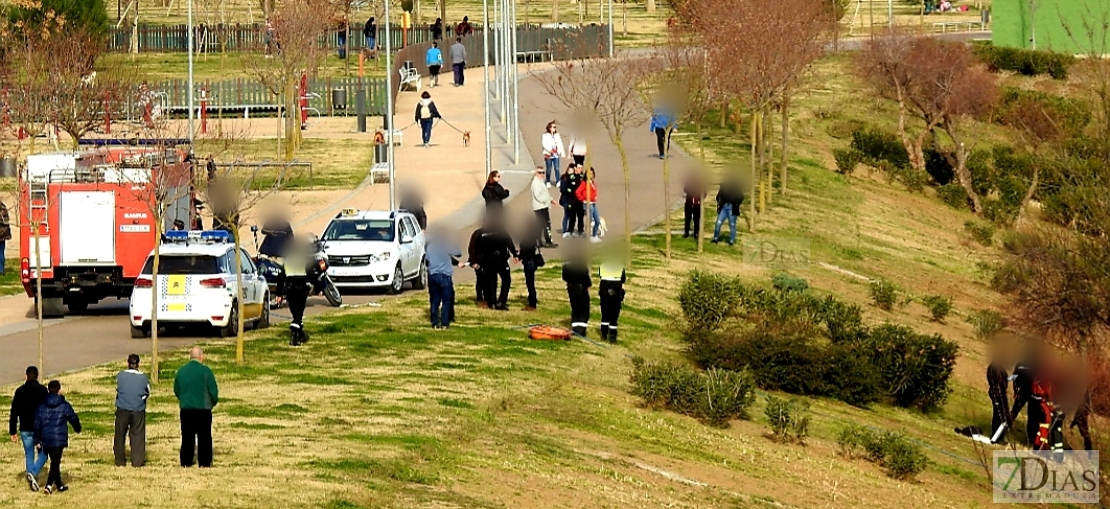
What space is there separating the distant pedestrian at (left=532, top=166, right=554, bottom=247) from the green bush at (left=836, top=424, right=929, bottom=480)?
12.5m

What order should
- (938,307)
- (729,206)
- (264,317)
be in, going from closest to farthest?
(264,317)
(729,206)
(938,307)

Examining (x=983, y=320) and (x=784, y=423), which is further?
(x=983, y=320)

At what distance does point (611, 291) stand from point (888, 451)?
5810 millimetres

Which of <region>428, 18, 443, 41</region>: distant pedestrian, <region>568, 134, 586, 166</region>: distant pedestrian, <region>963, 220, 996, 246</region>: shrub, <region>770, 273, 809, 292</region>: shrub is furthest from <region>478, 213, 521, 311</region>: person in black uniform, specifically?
<region>428, 18, 443, 41</region>: distant pedestrian

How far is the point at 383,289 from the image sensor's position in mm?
36781

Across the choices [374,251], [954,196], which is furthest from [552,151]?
[954,196]

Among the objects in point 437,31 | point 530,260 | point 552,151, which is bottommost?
point 530,260

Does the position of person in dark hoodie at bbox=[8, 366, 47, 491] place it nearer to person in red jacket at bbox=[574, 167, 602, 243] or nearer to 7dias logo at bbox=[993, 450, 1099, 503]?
7dias logo at bbox=[993, 450, 1099, 503]

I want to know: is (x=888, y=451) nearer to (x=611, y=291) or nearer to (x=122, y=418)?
(x=611, y=291)

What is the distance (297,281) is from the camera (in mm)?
28703

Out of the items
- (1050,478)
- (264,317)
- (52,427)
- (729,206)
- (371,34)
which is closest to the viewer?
(52,427)

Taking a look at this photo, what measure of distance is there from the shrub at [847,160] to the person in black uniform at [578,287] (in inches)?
1314

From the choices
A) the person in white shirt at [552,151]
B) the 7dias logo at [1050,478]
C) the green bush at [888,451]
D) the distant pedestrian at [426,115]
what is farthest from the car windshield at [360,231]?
the distant pedestrian at [426,115]

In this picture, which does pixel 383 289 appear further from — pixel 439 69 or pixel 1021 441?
pixel 439 69
